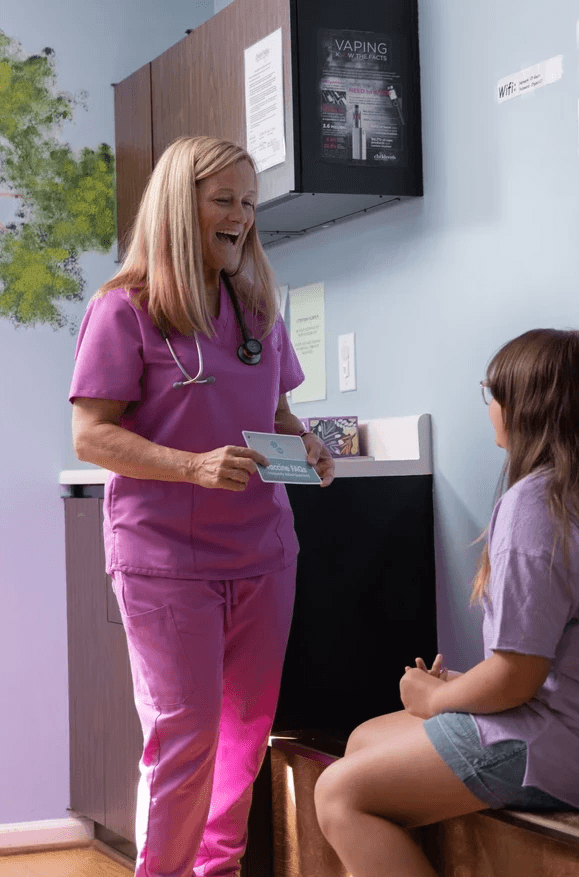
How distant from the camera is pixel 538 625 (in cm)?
132

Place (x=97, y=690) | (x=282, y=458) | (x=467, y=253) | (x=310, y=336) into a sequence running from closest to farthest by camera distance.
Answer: (x=282, y=458)
(x=467, y=253)
(x=97, y=690)
(x=310, y=336)

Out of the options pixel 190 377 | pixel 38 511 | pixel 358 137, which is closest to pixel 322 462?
pixel 190 377

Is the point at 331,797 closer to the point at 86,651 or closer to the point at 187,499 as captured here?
the point at 187,499

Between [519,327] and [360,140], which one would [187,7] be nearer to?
[360,140]

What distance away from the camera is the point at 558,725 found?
1355mm

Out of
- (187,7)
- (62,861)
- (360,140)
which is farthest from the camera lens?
(187,7)

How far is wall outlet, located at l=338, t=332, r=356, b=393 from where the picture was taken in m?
2.56

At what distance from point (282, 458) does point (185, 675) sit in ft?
1.13

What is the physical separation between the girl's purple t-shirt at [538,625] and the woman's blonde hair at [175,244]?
580mm

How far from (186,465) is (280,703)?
0.64 metres

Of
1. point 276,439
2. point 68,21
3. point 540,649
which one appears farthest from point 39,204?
point 540,649

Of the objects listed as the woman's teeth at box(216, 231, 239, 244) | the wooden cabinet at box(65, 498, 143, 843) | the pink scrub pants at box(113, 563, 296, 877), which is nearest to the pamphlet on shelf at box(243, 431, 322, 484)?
the pink scrub pants at box(113, 563, 296, 877)

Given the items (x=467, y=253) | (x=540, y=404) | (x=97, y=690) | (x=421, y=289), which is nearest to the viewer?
(x=540, y=404)

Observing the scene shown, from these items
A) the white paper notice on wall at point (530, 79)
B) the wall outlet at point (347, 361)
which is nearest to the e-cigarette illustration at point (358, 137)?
the white paper notice on wall at point (530, 79)
